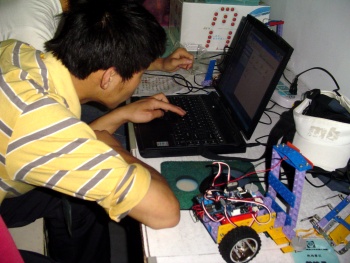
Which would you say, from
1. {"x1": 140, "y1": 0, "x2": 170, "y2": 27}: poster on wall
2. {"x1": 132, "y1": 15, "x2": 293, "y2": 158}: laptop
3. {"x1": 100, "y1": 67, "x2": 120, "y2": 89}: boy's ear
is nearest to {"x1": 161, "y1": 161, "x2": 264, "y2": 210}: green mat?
{"x1": 132, "y1": 15, "x2": 293, "y2": 158}: laptop

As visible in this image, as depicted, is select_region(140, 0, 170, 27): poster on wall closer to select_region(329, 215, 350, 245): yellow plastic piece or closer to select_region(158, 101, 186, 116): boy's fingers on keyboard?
select_region(158, 101, 186, 116): boy's fingers on keyboard

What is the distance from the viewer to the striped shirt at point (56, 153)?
26.6 inches

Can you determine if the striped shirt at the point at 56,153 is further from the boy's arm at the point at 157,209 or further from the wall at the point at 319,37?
the wall at the point at 319,37

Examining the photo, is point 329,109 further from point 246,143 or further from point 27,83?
point 27,83

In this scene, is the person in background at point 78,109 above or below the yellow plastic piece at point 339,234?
above

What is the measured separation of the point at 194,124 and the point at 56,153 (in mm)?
535

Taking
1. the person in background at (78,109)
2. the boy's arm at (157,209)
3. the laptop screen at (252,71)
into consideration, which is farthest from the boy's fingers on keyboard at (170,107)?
the boy's arm at (157,209)

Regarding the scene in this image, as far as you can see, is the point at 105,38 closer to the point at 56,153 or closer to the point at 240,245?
the point at 56,153

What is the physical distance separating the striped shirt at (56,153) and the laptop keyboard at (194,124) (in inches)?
12.7

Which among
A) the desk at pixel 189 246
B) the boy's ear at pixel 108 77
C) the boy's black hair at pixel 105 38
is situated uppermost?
the boy's black hair at pixel 105 38

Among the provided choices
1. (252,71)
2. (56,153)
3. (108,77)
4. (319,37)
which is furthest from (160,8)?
(56,153)

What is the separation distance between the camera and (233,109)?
1.11m

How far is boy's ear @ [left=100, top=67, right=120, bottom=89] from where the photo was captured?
2.83 ft

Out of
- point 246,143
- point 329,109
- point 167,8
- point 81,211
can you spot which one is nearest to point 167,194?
point 246,143
